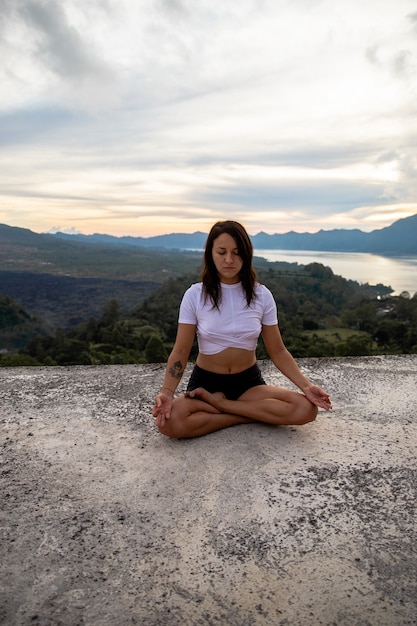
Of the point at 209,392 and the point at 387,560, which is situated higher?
the point at 209,392

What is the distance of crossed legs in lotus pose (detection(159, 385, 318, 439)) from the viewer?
2508 mm

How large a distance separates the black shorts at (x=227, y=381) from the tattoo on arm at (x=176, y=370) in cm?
18

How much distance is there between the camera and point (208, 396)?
2572 millimetres

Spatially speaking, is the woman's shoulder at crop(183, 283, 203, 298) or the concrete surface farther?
the woman's shoulder at crop(183, 283, 203, 298)

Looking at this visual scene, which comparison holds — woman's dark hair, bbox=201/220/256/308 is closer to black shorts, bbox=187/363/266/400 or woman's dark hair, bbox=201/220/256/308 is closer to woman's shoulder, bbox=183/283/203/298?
woman's shoulder, bbox=183/283/203/298

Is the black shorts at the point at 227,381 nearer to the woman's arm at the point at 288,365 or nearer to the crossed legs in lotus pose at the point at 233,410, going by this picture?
the crossed legs in lotus pose at the point at 233,410

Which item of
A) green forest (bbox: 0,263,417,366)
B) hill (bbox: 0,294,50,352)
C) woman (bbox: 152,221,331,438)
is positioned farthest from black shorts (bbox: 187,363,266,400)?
hill (bbox: 0,294,50,352)

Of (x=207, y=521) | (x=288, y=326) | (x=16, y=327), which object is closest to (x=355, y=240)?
(x=16, y=327)

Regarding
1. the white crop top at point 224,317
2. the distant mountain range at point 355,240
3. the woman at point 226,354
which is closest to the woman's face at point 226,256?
the woman at point 226,354

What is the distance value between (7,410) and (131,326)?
2481 centimetres

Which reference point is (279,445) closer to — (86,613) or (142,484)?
(142,484)

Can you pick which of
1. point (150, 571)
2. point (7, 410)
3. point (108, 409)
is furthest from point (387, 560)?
point (7, 410)

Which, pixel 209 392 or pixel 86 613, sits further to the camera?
pixel 209 392

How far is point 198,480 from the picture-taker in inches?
86.0
